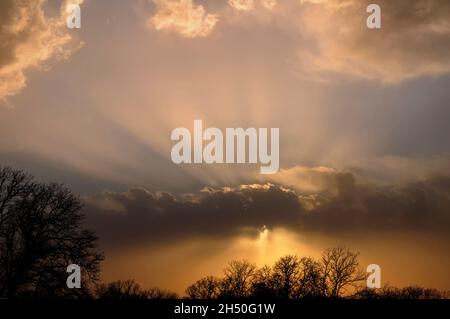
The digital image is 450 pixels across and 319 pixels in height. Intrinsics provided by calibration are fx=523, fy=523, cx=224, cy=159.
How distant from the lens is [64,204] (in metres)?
43.0
